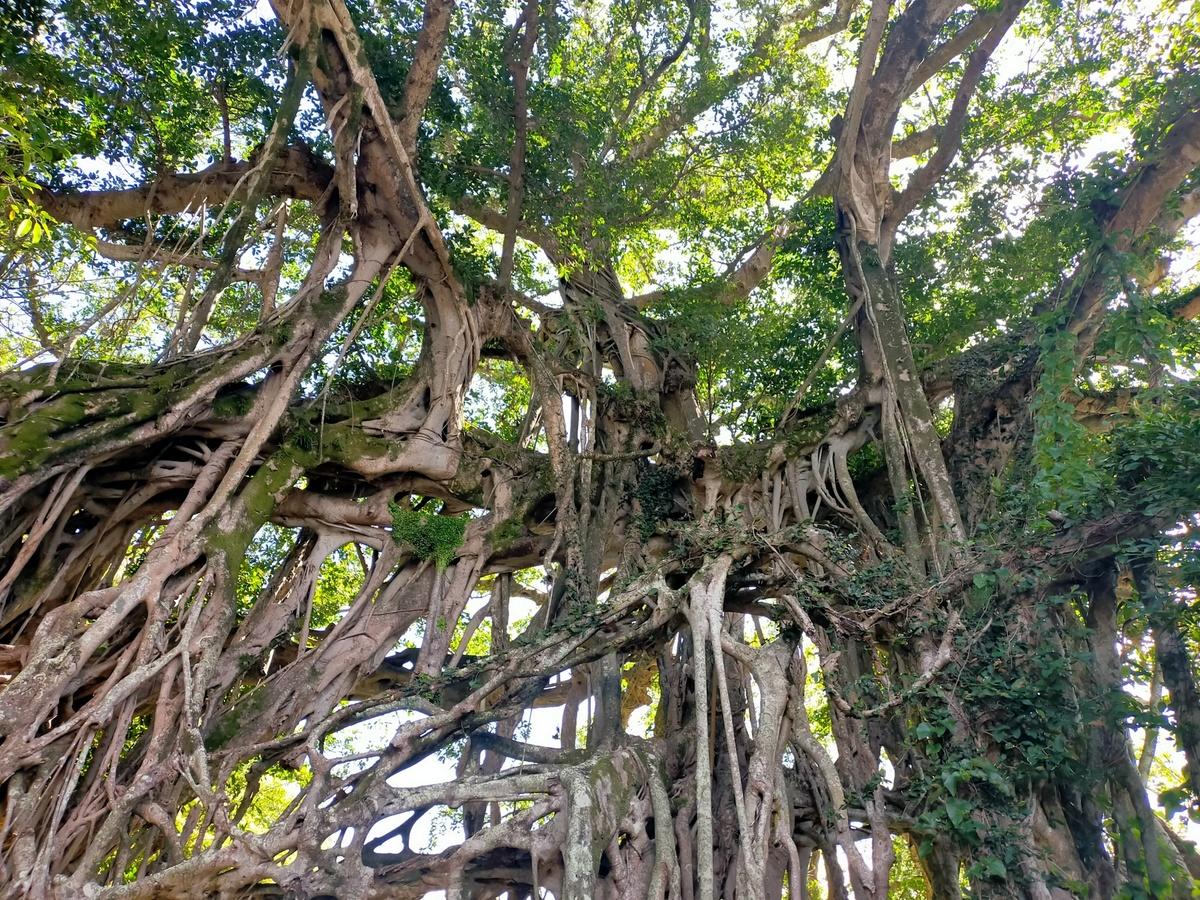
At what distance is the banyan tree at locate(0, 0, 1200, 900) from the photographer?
329 cm

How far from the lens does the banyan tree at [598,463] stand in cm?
329

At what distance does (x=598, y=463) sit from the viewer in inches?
235

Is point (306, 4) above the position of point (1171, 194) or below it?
above

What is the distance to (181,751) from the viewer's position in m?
3.61

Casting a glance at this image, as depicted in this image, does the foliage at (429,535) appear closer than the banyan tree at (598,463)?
No

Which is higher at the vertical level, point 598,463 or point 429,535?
point 598,463

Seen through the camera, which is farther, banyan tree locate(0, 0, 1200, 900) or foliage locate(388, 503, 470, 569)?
foliage locate(388, 503, 470, 569)

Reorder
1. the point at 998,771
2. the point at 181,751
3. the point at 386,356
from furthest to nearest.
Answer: the point at 386,356 < the point at 181,751 < the point at 998,771

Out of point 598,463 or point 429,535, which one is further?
point 598,463

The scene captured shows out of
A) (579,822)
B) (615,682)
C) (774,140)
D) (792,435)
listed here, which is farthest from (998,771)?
(774,140)

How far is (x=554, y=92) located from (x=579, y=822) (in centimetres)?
480

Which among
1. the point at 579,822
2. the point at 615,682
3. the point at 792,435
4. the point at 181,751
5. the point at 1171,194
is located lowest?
the point at 579,822

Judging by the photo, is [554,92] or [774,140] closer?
[554,92]

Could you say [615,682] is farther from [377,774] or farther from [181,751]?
[181,751]
